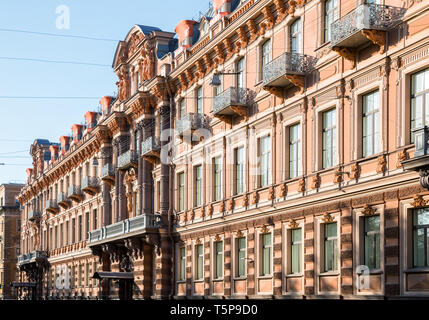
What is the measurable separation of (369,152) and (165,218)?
19529 millimetres

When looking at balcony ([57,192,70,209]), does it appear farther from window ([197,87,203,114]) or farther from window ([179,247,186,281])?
window ([197,87,203,114])

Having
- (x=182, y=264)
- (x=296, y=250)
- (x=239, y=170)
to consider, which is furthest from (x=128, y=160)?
(x=296, y=250)

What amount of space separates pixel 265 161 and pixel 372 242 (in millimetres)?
8806

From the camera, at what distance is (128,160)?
1943 inches

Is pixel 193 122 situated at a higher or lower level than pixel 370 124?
higher

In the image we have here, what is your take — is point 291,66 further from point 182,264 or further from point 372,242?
point 182,264

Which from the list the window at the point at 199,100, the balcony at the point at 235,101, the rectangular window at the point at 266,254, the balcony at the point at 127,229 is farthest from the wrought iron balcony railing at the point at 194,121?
the rectangular window at the point at 266,254

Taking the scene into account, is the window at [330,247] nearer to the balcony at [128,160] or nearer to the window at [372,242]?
the window at [372,242]

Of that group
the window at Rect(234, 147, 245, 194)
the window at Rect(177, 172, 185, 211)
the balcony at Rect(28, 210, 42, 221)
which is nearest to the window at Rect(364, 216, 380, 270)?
the window at Rect(234, 147, 245, 194)

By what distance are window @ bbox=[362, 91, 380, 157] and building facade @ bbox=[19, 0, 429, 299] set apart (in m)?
0.06

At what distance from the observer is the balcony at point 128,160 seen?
49.0m

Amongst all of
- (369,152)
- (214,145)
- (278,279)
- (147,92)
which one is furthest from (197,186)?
(369,152)

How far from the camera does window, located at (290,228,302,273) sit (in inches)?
1229
